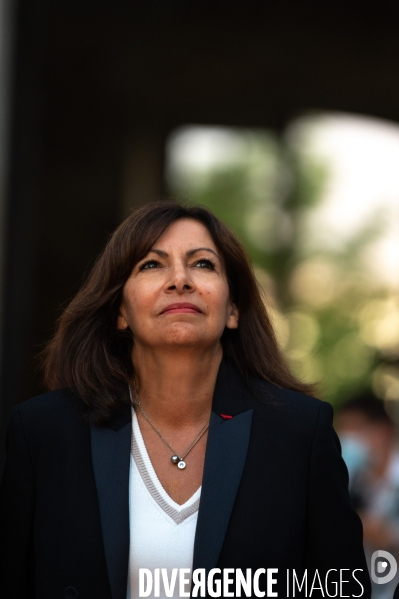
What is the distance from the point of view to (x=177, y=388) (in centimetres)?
351

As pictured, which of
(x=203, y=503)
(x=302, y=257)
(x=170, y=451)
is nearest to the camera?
(x=203, y=503)

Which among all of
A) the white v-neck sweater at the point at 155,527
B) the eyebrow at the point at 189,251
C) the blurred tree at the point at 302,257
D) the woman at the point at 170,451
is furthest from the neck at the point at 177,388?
the blurred tree at the point at 302,257

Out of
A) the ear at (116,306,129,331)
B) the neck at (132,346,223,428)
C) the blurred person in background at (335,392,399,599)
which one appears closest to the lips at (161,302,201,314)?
the neck at (132,346,223,428)

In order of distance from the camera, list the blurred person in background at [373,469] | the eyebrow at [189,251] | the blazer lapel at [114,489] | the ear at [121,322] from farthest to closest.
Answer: the blurred person in background at [373,469]
the ear at [121,322]
the eyebrow at [189,251]
the blazer lapel at [114,489]

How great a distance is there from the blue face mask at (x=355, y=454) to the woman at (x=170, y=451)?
1709mm

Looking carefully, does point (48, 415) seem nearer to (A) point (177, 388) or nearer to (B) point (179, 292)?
(A) point (177, 388)

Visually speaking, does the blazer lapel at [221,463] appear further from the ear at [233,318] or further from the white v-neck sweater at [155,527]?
the ear at [233,318]

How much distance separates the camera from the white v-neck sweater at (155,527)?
315cm

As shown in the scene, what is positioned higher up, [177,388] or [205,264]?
[205,264]

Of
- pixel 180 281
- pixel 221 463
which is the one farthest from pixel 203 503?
pixel 180 281

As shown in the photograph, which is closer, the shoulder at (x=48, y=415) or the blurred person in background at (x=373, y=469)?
the shoulder at (x=48, y=415)

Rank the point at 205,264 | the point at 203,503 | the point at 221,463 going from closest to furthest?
the point at 203,503
the point at 221,463
the point at 205,264

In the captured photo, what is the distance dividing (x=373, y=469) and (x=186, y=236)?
230 centimetres

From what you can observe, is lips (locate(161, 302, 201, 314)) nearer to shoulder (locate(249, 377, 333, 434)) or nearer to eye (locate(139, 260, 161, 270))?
eye (locate(139, 260, 161, 270))
